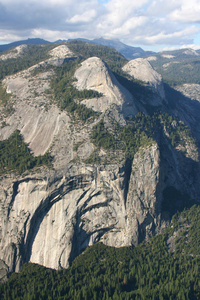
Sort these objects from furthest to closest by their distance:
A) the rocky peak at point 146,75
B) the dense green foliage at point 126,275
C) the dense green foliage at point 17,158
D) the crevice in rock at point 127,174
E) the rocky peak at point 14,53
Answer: the rocky peak at point 14,53
the rocky peak at point 146,75
the crevice in rock at point 127,174
the dense green foliage at point 17,158
the dense green foliage at point 126,275

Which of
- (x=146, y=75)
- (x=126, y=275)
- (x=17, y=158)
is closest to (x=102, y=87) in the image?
(x=17, y=158)

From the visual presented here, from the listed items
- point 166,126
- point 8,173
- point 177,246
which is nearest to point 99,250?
point 177,246

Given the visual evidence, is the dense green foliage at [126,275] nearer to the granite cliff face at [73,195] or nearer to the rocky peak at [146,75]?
the granite cliff face at [73,195]

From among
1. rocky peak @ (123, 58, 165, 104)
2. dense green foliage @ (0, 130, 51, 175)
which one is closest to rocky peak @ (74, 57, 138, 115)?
dense green foliage @ (0, 130, 51, 175)

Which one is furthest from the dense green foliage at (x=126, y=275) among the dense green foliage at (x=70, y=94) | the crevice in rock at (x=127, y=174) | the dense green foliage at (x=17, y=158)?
the dense green foliage at (x=70, y=94)

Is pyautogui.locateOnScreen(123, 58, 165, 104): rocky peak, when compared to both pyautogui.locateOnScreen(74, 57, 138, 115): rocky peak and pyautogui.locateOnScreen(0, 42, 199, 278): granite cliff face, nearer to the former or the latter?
pyautogui.locateOnScreen(74, 57, 138, 115): rocky peak

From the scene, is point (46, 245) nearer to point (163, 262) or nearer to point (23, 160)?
point (23, 160)

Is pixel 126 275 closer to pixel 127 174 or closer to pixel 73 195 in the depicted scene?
pixel 73 195
